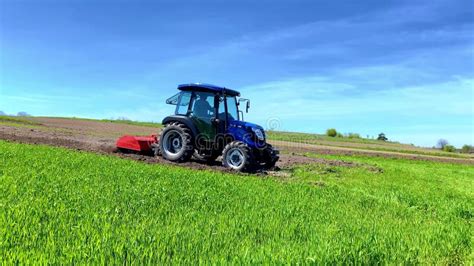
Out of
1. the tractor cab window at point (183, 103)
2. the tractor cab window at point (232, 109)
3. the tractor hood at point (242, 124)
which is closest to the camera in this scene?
the tractor hood at point (242, 124)

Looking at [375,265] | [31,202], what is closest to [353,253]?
[375,265]

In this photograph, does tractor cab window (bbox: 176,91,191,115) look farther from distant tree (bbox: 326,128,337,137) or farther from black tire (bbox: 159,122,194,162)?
distant tree (bbox: 326,128,337,137)

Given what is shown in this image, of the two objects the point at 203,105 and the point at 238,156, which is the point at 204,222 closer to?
the point at 238,156

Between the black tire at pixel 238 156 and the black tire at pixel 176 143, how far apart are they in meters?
1.55

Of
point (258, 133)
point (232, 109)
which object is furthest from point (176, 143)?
point (258, 133)

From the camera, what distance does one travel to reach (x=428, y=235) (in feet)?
19.2

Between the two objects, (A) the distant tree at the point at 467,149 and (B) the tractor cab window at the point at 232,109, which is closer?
(B) the tractor cab window at the point at 232,109

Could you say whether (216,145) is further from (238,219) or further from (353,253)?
(353,253)

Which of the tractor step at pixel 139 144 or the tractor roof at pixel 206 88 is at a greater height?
the tractor roof at pixel 206 88

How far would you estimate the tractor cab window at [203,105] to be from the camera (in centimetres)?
1449

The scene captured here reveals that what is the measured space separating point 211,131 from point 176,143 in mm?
1714

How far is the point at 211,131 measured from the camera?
1445 cm

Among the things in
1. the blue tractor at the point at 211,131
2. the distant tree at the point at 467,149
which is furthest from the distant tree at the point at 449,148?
the blue tractor at the point at 211,131

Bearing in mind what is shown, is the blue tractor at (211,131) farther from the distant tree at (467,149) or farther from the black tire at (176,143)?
the distant tree at (467,149)
